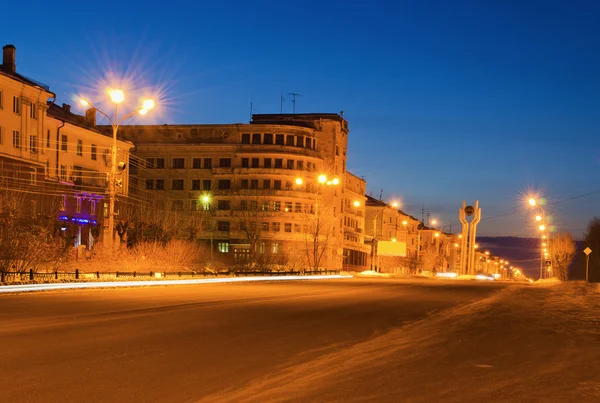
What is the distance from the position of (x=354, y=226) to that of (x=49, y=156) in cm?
5872

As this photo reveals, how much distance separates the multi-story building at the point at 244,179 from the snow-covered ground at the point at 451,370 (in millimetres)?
71887

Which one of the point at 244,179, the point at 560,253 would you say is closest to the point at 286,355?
the point at 244,179

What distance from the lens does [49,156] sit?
57875 mm

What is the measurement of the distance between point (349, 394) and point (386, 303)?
653 inches

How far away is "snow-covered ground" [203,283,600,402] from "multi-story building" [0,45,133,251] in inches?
1395

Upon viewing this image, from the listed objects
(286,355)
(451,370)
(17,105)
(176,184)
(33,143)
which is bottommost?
(286,355)

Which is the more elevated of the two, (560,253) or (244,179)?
(244,179)

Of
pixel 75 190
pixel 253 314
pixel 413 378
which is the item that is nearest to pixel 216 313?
pixel 253 314

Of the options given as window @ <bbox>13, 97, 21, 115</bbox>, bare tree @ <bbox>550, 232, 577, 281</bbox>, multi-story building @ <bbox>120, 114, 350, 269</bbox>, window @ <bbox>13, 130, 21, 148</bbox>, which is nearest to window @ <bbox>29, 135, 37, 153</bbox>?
window @ <bbox>13, 130, 21, 148</bbox>

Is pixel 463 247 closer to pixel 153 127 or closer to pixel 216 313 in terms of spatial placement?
pixel 153 127

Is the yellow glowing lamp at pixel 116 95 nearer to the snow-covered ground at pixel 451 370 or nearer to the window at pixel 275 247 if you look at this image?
the snow-covered ground at pixel 451 370

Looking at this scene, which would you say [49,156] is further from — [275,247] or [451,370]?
[451,370]

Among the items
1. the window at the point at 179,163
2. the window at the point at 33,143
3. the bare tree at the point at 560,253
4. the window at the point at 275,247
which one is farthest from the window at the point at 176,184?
the bare tree at the point at 560,253

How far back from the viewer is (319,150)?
9362 centimetres
